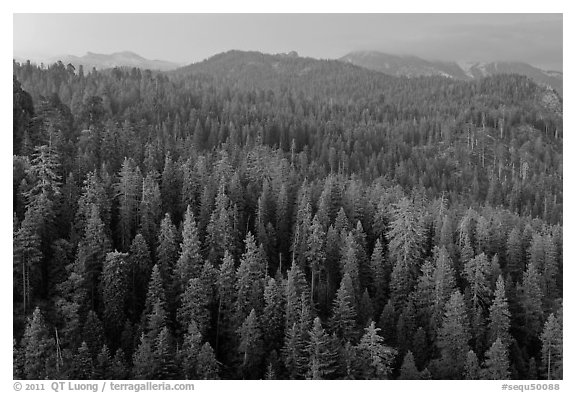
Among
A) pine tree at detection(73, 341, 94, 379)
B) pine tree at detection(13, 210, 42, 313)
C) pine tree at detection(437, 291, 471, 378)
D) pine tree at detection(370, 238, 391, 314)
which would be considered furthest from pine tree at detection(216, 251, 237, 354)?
pine tree at detection(437, 291, 471, 378)

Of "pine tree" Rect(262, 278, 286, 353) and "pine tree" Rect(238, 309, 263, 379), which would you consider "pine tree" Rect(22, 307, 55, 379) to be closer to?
"pine tree" Rect(238, 309, 263, 379)

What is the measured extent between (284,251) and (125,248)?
20803 millimetres

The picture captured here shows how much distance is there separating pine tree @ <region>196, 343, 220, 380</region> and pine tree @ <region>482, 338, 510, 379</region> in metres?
25.6

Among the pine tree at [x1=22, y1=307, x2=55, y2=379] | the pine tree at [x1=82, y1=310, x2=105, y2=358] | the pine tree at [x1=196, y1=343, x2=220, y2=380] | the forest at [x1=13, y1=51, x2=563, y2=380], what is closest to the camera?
the pine tree at [x1=22, y1=307, x2=55, y2=379]

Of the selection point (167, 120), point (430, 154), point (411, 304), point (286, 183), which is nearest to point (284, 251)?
point (286, 183)

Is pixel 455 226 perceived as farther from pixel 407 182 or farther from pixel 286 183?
pixel 407 182

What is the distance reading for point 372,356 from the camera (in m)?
52.4

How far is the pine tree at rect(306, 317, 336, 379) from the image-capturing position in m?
50.1

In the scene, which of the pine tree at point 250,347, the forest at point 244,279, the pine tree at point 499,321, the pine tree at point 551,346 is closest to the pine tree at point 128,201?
the forest at point 244,279

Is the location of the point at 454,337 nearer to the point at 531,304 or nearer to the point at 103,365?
the point at 531,304

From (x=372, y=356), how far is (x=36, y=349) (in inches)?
1175

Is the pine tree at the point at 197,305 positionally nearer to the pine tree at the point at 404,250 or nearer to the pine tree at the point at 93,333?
the pine tree at the point at 93,333

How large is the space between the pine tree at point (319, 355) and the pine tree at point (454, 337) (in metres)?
12.6

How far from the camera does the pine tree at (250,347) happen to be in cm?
5409
